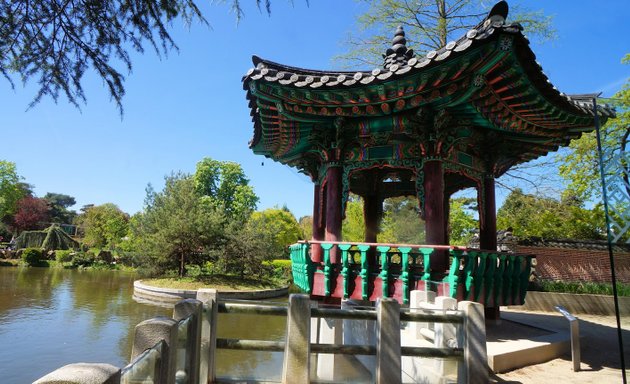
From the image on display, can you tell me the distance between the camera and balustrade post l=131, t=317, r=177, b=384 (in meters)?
2.64

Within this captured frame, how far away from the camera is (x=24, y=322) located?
1327 centimetres

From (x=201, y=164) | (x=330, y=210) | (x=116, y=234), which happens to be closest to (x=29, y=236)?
(x=116, y=234)

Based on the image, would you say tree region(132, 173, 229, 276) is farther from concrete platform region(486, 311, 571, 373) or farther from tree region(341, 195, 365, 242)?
concrete platform region(486, 311, 571, 373)

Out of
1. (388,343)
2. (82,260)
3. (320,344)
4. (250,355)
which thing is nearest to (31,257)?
(82,260)

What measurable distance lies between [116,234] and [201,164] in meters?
15.1

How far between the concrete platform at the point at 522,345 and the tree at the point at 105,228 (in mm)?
49400

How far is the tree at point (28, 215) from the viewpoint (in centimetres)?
5212

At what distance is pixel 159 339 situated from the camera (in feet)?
8.82

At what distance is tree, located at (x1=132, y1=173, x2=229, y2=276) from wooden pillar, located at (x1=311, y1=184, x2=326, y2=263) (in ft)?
60.1

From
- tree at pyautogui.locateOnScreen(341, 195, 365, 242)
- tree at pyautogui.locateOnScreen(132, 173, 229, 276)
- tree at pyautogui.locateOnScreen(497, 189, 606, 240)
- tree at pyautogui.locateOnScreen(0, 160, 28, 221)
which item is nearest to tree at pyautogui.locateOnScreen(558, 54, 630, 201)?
tree at pyautogui.locateOnScreen(497, 189, 606, 240)

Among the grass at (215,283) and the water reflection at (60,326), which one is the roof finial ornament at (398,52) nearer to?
the water reflection at (60,326)

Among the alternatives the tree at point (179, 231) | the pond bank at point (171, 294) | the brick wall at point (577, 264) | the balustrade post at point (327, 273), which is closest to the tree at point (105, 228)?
the tree at point (179, 231)

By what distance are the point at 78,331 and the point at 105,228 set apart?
42.7 m

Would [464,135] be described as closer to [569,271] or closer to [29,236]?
[569,271]
